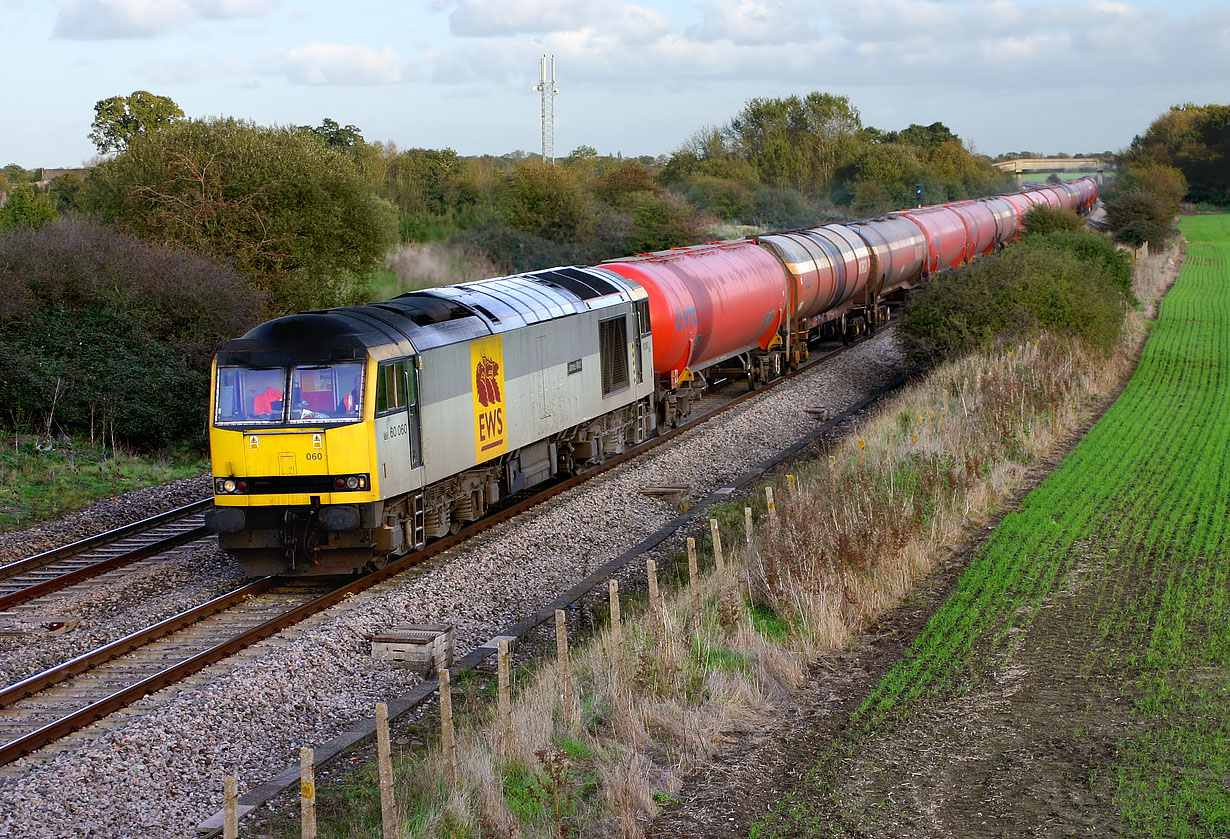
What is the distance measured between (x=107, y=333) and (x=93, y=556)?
8741mm

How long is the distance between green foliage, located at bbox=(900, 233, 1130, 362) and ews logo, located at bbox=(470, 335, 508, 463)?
13.6m

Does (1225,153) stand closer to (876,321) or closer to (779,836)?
(876,321)

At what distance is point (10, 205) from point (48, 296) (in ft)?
Answer: 66.8

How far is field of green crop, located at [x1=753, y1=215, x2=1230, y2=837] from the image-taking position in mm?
7625

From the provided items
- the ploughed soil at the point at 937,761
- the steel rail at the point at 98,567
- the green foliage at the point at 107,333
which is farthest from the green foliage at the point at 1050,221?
the ploughed soil at the point at 937,761

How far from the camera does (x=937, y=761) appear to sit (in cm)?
838

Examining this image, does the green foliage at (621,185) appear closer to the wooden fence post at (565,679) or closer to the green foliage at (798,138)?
the green foliage at (798,138)

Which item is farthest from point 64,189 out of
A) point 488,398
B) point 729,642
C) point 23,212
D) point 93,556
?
point 729,642

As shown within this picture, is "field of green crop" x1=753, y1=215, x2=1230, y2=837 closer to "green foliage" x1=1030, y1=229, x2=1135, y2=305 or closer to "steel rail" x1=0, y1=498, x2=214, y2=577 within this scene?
"steel rail" x1=0, y1=498, x2=214, y2=577

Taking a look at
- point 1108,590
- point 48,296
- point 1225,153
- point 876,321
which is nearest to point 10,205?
point 48,296

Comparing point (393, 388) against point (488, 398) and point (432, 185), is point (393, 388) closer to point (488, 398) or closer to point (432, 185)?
point (488, 398)

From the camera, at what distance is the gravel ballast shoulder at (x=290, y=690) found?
8.08 m

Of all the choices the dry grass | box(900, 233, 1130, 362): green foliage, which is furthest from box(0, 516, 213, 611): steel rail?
box(900, 233, 1130, 362): green foliage

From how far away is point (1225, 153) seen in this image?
87.9 m
